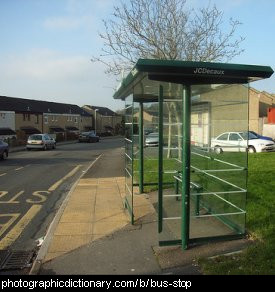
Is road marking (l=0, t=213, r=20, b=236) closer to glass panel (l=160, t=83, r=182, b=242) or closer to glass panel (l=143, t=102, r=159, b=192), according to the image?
glass panel (l=160, t=83, r=182, b=242)

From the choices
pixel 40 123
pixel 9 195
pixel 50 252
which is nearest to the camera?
pixel 50 252

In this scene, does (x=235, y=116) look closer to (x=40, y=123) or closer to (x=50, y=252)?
(x=50, y=252)

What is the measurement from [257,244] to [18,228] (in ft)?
14.8

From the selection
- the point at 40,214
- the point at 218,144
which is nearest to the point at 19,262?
the point at 40,214

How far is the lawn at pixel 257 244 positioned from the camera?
5047mm

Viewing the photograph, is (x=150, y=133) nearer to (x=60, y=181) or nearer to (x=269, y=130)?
(x=60, y=181)

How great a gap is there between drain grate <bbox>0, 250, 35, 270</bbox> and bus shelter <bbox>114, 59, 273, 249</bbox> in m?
1.98

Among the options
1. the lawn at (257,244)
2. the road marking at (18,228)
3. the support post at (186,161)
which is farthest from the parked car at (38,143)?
the support post at (186,161)

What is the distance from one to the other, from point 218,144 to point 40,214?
4.31 meters

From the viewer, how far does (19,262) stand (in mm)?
6098

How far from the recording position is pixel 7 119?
180ft

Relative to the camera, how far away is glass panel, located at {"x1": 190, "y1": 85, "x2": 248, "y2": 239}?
6824 millimetres

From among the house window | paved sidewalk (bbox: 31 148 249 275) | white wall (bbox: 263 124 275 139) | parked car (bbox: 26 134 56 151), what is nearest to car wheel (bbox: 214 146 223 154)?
paved sidewalk (bbox: 31 148 249 275)

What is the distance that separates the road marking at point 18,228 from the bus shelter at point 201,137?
213cm
